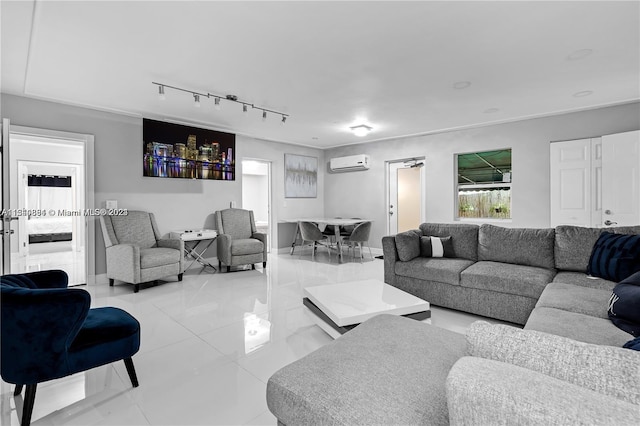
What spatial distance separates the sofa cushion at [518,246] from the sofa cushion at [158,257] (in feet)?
13.0

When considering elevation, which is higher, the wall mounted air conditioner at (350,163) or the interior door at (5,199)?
the wall mounted air conditioner at (350,163)

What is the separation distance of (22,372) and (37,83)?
3382 millimetres

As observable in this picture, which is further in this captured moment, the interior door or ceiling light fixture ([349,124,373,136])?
ceiling light fixture ([349,124,373,136])

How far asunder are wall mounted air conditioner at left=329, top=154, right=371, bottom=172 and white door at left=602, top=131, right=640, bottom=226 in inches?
153

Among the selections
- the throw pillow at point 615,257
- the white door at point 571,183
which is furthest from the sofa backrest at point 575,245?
the white door at point 571,183

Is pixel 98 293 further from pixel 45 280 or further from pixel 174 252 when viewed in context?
pixel 45 280

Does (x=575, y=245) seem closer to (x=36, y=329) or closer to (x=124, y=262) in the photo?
(x=36, y=329)

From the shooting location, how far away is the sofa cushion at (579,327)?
163cm

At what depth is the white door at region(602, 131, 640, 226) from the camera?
3.88 metres

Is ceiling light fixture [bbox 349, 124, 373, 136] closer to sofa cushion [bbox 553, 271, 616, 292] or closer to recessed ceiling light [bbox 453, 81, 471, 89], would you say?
recessed ceiling light [bbox 453, 81, 471, 89]

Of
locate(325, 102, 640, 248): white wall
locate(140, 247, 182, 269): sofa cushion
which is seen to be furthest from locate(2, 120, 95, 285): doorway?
locate(325, 102, 640, 248): white wall

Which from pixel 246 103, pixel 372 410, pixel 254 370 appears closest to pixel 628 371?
pixel 372 410

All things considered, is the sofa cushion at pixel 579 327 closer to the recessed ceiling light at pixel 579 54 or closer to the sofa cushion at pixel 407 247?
the sofa cushion at pixel 407 247

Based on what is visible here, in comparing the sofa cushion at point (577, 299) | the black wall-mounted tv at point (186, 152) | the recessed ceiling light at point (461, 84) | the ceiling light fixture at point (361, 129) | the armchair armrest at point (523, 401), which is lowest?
the sofa cushion at point (577, 299)
